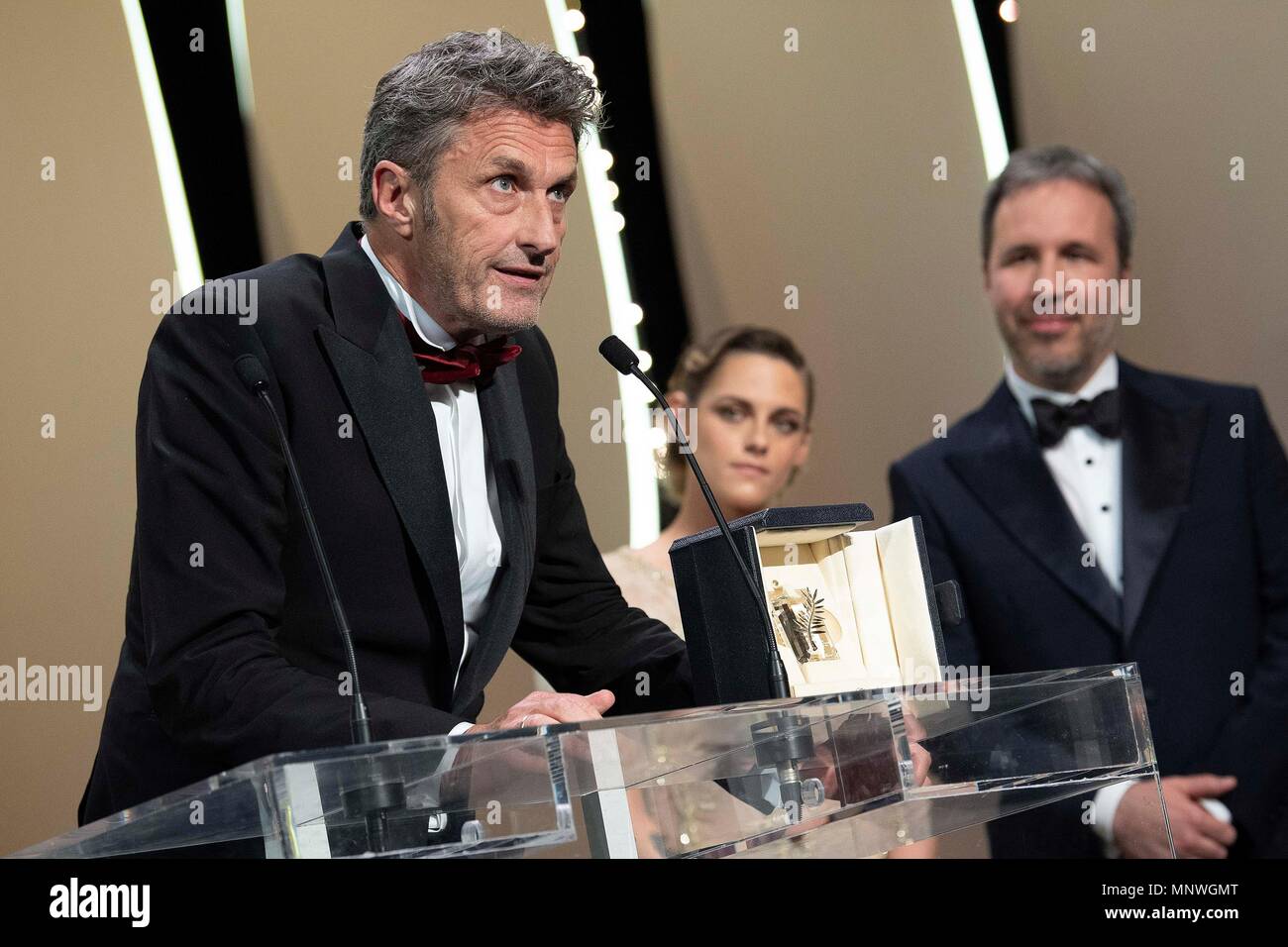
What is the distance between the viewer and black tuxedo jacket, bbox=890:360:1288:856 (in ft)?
10.4

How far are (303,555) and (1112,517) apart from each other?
216cm

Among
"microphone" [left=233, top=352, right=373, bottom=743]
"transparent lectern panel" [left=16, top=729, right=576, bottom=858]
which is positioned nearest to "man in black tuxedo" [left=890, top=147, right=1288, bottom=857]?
"microphone" [left=233, top=352, right=373, bottom=743]

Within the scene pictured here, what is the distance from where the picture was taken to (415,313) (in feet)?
6.87

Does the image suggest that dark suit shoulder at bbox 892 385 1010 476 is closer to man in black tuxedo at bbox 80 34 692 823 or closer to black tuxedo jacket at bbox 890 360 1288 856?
black tuxedo jacket at bbox 890 360 1288 856

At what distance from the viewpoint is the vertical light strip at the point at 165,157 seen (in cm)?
375

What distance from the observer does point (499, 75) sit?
2.00m

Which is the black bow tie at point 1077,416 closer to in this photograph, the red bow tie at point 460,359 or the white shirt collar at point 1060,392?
the white shirt collar at point 1060,392

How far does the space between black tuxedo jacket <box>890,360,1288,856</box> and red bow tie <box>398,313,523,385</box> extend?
1.41m

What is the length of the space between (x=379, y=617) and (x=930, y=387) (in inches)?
103

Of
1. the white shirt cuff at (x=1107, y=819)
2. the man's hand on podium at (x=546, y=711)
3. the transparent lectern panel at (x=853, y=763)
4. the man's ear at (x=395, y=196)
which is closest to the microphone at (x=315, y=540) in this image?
the man's hand on podium at (x=546, y=711)

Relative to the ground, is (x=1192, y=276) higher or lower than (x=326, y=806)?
higher

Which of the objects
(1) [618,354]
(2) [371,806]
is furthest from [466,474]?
(2) [371,806]
